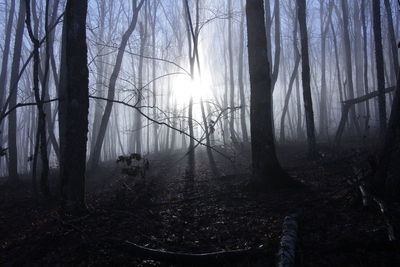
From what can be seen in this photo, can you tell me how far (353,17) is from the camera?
25859mm

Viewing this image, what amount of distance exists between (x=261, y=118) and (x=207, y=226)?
2.43 m

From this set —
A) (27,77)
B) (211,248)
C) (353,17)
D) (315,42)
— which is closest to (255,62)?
(211,248)

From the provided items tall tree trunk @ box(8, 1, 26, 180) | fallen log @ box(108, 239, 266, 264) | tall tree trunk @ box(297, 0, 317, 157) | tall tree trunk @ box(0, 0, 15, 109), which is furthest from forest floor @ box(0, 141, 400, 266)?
tall tree trunk @ box(0, 0, 15, 109)

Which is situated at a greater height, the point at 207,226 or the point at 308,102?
the point at 308,102

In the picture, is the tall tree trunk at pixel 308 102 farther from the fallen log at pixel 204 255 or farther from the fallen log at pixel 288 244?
the fallen log at pixel 204 255

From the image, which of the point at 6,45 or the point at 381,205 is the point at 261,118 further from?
the point at 6,45

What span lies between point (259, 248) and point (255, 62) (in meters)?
3.71

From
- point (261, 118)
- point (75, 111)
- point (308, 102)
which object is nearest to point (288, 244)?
point (261, 118)

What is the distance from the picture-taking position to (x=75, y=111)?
4.95 meters

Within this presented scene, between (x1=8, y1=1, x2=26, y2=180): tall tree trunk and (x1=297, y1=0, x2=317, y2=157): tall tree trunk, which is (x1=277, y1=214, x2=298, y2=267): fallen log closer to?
(x1=297, y1=0, x2=317, y2=157): tall tree trunk

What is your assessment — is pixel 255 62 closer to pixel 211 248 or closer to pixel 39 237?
pixel 211 248

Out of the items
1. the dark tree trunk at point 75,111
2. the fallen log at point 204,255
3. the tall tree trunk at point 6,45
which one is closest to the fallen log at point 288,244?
the fallen log at point 204,255

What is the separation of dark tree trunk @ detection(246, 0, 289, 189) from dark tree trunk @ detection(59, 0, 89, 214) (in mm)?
2920

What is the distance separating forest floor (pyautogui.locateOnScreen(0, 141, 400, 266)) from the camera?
325 cm
